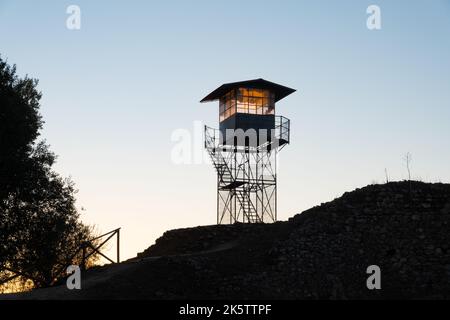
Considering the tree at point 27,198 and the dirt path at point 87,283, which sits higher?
the tree at point 27,198

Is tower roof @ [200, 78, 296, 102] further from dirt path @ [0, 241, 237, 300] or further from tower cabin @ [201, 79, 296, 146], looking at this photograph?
dirt path @ [0, 241, 237, 300]

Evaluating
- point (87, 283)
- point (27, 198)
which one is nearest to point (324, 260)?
point (87, 283)

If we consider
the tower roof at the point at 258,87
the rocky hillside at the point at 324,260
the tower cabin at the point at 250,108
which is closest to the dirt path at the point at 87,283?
the rocky hillside at the point at 324,260

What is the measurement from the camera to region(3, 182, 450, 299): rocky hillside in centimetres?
2820

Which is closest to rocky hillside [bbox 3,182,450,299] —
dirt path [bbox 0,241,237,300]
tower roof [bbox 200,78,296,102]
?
dirt path [bbox 0,241,237,300]

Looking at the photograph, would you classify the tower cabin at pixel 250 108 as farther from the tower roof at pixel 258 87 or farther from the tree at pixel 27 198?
the tree at pixel 27 198

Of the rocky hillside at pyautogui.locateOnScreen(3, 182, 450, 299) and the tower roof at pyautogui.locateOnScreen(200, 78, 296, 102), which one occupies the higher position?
the tower roof at pyautogui.locateOnScreen(200, 78, 296, 102)

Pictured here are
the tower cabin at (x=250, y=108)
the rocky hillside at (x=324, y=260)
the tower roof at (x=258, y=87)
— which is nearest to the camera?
the rocky hillside at (x=324, y=260)

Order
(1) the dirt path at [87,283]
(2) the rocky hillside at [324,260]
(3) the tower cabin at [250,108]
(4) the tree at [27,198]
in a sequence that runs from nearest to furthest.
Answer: (1) the dirt path at [87,283] < (2) the rocky hillside at [324,260] < (4) the tree at [27,198] < (3) the tower cabin at [250,108]

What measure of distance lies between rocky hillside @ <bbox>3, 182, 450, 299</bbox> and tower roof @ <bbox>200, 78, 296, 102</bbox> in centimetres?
1326

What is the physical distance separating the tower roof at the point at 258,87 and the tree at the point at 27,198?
13.5 m

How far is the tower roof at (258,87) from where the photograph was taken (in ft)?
152
